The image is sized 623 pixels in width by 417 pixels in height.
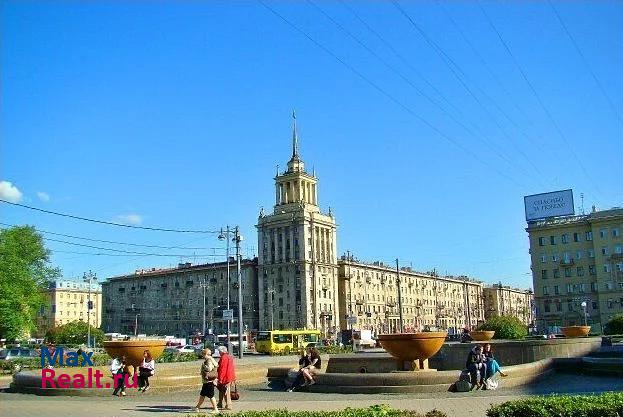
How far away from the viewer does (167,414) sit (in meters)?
15.3

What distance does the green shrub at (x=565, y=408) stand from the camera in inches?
428

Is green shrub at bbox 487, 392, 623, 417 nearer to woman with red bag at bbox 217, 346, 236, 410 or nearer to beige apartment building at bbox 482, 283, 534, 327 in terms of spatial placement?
woman with red bag at bbox 217, 346, 236, 410

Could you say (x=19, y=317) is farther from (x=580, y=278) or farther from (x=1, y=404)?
Result: (x=580, y=278)

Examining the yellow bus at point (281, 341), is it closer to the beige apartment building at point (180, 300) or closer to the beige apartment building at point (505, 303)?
the beige apartment building at point (180, 300)

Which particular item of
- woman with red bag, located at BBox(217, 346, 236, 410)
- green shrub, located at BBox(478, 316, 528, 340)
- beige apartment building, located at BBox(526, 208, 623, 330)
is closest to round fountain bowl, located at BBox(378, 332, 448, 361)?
woman with red bag, located at BBox(217, 346, 236, 410)

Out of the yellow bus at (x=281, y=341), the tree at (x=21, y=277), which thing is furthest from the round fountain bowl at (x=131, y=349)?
the yellow bus at (x=281, y=341)

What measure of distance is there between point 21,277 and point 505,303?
5480 inches

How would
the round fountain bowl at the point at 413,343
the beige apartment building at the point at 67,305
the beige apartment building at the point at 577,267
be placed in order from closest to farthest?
the round fountain bowl at the point at 413,343 < the beige apartment building at the point at 577,267 < the beige apartment building at the point at 67,305

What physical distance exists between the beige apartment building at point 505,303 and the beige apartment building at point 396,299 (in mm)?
11589

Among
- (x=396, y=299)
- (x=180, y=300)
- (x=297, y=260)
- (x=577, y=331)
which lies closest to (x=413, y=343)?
(x=577, y=331)

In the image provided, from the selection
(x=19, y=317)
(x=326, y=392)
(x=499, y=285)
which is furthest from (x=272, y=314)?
(x=326, y=392)

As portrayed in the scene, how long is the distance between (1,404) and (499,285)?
167789 mm

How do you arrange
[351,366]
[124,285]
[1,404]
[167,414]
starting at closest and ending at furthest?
[167,414]
[1,404]
[351,366]
[124,285]

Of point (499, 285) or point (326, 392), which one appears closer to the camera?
point (326, 392)
